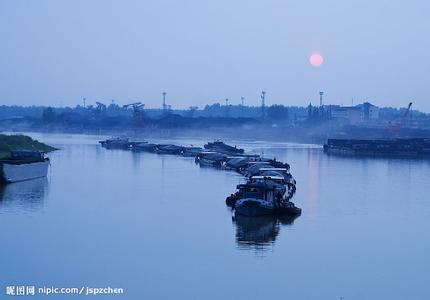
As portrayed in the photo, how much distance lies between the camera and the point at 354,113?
57.2 m

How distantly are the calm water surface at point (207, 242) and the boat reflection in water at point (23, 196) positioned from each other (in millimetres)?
16

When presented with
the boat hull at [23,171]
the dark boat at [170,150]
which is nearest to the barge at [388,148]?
the dark boat at [170,150]

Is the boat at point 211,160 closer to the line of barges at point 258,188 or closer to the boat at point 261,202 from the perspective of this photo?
the line of barges at point 258,188

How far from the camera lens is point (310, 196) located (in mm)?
12922

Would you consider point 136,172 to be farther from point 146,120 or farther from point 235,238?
point 146,120

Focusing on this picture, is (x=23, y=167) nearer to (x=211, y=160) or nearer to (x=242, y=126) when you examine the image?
(x=211, y=160)

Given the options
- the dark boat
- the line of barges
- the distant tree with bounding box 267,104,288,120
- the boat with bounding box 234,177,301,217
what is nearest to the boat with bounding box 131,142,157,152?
the dark boat

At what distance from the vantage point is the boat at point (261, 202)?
10.0m

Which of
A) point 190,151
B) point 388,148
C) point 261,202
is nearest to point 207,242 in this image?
point 261,202

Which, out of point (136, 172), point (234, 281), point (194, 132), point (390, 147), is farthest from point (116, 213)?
point (194, 132)

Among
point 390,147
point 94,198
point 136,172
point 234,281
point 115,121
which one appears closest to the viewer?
point 234,281

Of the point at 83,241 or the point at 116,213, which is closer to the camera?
the point at 83,241

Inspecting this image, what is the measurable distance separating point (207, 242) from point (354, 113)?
164 feet

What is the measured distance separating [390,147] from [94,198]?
1916 cm
